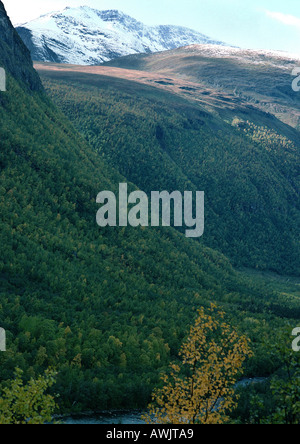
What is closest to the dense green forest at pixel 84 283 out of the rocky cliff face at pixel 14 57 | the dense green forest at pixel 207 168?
the rocky cliff face at pixel 14 57

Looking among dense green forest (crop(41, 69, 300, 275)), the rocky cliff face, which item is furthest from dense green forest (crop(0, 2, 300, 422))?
dense green forest (crop(41, 69, 300, 275))

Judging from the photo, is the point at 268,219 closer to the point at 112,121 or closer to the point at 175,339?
the point at 112,121

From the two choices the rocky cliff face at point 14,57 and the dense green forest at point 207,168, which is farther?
the dense green forest at point 207,168

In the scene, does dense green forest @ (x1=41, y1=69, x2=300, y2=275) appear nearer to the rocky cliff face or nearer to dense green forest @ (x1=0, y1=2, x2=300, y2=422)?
dense green forest @ (x1=0, y1=2, x2=300, y2=422)

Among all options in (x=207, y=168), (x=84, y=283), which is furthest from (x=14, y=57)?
(x=207, y=168)

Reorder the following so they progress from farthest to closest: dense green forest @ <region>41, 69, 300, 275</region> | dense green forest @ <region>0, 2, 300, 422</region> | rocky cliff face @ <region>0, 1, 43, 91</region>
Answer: dense green forest @ <region>41, 69, 300, 275</region>
rocky cliff face @ <region>0, 1, 43, 91</region>
dense green forest @ <region>0, 2, 300, 422</region>

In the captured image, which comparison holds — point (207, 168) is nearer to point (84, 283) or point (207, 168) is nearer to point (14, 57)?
point (14, 57)

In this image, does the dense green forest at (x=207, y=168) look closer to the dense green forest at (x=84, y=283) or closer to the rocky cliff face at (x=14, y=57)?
the dense green forest at (x=84, y=283)
